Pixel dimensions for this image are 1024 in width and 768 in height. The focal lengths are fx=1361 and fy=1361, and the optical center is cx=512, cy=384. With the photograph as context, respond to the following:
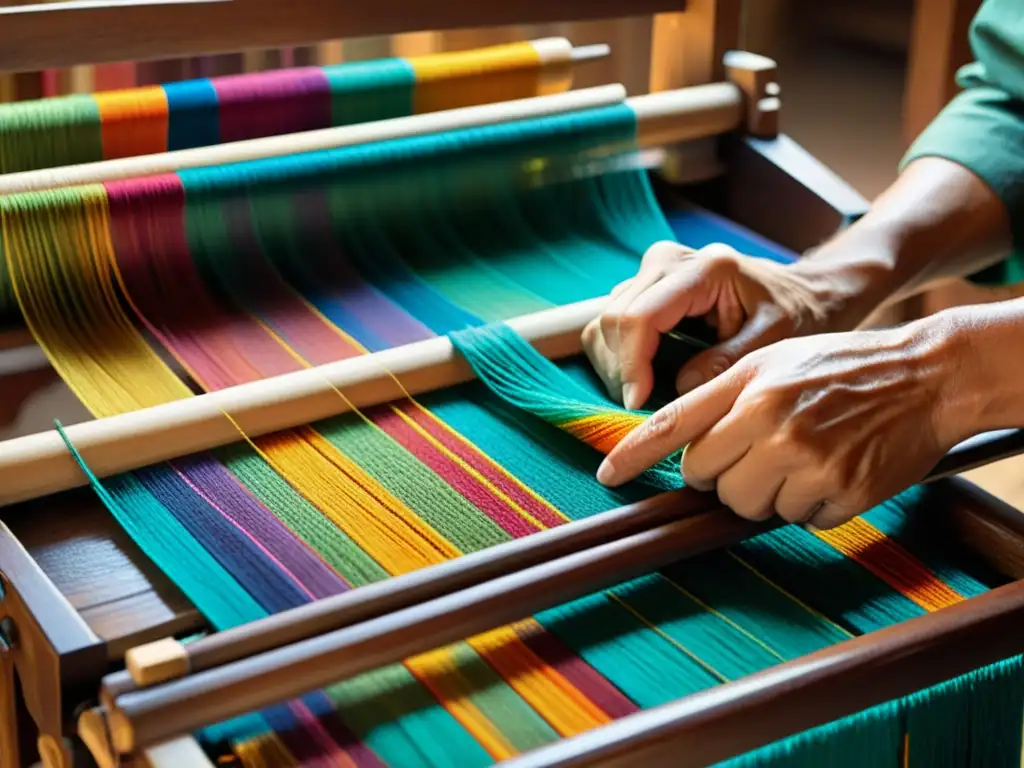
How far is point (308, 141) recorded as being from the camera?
1319mm

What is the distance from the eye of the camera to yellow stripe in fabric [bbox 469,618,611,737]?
32.4 inches

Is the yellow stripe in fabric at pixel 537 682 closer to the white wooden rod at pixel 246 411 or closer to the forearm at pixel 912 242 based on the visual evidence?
the white wooden rod at pixel 246 411

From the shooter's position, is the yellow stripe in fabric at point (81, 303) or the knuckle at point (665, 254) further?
the knuckle at point (665, 254)

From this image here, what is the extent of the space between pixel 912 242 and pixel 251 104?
0.68 m

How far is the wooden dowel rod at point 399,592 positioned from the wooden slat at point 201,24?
2.06ft

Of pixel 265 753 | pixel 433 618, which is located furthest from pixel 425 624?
pixel 265 753

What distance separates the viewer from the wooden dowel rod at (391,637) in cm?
74

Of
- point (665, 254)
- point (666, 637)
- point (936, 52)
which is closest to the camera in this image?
point (666, 637)

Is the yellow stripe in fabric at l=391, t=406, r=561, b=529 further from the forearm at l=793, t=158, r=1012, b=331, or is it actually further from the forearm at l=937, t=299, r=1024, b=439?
the forearm at l=793, t=158, r=1012, b=331

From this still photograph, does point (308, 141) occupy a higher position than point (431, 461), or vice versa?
point (308, 141)

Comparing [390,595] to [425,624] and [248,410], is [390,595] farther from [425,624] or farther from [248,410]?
[248,410]

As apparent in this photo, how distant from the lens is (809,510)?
978mm

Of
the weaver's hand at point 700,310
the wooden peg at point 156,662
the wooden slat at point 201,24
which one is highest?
the wooden slat at point 201,24

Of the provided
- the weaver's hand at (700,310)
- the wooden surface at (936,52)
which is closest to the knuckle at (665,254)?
the weaver's hand at (700,310)
